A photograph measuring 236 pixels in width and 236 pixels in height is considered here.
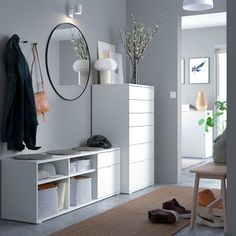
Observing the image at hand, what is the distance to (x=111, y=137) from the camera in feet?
17.4

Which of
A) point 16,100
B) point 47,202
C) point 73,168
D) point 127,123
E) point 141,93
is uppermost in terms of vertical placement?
point 141,93

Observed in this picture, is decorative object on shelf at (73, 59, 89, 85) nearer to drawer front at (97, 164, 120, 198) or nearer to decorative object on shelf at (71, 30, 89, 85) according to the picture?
decorative object on shelf at (71, 30, 89, 85)

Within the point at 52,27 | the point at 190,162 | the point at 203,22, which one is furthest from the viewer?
the point at 203,22

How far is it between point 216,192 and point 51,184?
2.11 meters

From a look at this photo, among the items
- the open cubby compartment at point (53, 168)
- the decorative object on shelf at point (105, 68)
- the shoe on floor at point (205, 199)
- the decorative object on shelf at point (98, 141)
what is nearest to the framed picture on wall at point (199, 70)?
the decorative object on shelf at point (105, 68)

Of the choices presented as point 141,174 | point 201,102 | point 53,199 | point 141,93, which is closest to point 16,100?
point 53,199

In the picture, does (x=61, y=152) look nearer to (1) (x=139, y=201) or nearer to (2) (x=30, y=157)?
(2) (x=30, y=157)

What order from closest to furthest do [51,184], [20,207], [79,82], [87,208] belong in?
[20,207], [51,184], [87,208], [79,82]

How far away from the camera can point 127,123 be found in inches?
205

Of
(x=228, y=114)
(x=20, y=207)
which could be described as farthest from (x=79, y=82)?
(x=228, y=114)

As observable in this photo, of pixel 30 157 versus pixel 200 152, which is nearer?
pixel 30 157

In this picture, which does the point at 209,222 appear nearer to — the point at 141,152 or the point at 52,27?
the point at 141,152

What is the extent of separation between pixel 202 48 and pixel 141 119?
399 cm

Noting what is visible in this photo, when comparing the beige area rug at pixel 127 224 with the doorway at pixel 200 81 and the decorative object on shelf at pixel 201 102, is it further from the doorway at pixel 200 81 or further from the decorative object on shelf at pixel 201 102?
the decorative object on shelf at pixel 201 102
